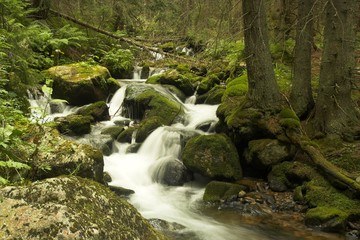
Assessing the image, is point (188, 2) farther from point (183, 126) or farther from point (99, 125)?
point (99, 125)

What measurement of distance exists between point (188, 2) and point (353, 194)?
6898 millimetres

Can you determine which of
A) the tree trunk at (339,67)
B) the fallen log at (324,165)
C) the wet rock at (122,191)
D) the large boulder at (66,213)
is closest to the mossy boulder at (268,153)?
the fallen log at (324,165)

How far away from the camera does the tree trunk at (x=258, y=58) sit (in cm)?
768

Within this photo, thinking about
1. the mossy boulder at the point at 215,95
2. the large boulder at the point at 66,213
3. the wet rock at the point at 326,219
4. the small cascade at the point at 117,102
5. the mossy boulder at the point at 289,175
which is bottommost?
the wet rock at the point at 326,219

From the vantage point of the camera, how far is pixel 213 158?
795cm

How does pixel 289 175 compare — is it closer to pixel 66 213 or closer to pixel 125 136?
pixel 125 136

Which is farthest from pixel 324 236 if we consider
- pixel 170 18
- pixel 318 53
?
pixel 170 18

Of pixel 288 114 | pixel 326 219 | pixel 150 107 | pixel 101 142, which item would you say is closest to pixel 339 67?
pixel 288 114

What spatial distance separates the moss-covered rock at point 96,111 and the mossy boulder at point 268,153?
17.9 ft

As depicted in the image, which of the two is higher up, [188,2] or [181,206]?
[188,2]

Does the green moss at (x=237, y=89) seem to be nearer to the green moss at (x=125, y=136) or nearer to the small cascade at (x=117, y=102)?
the green moss at (x=125, y=136)

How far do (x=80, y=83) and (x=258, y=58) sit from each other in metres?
6.59

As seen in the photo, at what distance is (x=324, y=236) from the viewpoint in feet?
18.9

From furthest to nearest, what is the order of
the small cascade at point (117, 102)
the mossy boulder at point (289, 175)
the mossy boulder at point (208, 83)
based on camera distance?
the mossy boulder at point (208, 83), the small cascade at point (117, 102), the mossy boulder at point (289, 175)
